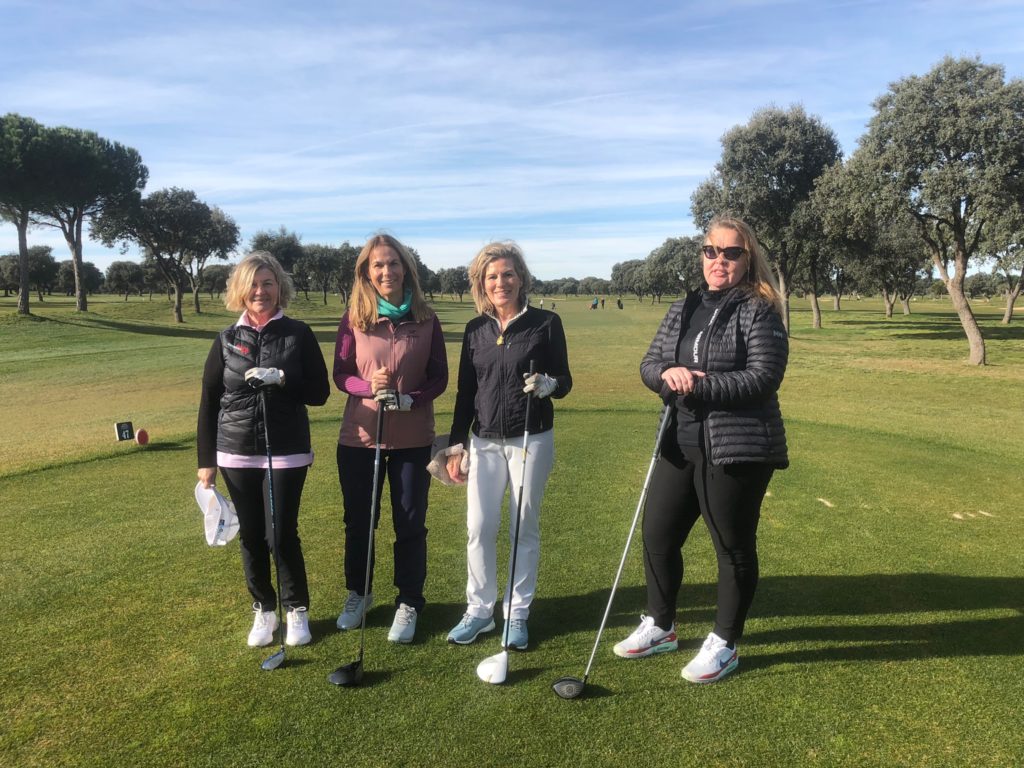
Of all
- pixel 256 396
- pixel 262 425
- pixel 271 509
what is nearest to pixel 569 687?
pixel 271 509

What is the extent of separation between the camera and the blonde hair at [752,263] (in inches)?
131

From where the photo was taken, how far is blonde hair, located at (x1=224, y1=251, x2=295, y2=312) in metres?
3.71

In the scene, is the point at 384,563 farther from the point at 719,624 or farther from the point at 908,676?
the point at 908,676

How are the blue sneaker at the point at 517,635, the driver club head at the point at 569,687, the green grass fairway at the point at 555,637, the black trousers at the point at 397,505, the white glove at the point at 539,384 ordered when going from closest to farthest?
the green grass fairway at the point at 555,637
the driver club head at the point at 569,687
the white glove at the point at 539,384
the blue sneaker at the point at 517,635
the black trousers at the point at 397,505

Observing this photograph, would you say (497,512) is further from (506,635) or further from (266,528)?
(266,528)

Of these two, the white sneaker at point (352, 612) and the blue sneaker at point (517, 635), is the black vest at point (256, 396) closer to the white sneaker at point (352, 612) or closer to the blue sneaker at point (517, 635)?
the white sneaker at point (352, 612)

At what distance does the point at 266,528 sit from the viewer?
3844mm

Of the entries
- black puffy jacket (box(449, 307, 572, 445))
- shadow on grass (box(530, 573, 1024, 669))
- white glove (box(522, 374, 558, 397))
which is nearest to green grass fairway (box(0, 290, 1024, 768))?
shadow on grass (box(530, 573, 1024, 669))

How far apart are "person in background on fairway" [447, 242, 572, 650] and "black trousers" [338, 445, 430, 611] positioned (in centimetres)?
31

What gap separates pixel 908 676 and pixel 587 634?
1635 millimetres

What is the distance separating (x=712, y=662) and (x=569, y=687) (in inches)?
29.6

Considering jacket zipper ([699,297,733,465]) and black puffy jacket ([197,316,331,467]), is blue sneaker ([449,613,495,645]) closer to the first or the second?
black puffy jacket ([197,316,331,467])

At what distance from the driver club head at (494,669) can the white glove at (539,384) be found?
1350 mm

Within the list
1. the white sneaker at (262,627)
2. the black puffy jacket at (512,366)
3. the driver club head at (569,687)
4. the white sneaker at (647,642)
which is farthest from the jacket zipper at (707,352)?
the white sneaker at (262,627)
